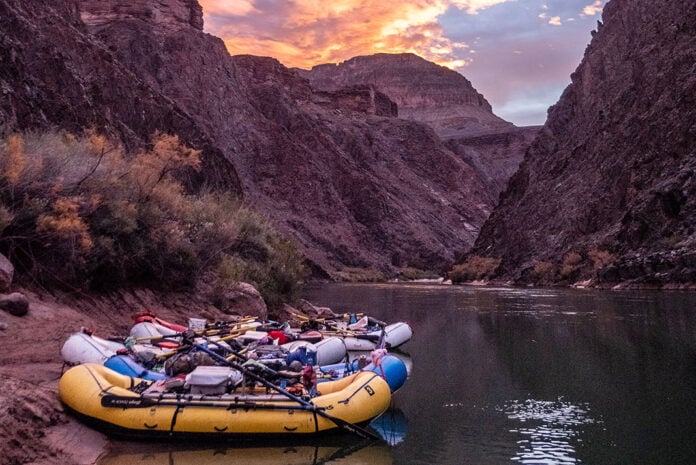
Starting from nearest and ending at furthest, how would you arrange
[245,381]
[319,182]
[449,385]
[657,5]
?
[245,381] → [449,385] → [657,5] → [319,182]

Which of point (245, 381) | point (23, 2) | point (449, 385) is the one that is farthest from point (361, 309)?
point (23, 2)

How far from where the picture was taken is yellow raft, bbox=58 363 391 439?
8109 mm

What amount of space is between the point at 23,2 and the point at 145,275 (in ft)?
90.7

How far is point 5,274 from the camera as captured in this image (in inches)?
447

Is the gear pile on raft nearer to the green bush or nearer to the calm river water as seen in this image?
the calm river water

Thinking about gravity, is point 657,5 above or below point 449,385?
above

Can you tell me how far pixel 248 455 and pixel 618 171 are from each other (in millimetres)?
47834

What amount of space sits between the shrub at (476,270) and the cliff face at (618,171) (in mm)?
1528

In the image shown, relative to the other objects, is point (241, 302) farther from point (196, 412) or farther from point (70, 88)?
point (70, 88)

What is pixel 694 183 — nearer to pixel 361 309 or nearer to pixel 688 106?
pixel 688 106

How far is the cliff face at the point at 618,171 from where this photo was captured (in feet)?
125

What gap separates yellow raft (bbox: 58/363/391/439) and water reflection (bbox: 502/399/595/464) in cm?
236

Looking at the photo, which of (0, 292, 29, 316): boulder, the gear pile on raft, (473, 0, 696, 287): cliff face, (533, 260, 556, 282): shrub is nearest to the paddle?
the gear pile on raft

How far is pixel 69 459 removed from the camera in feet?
24.2
